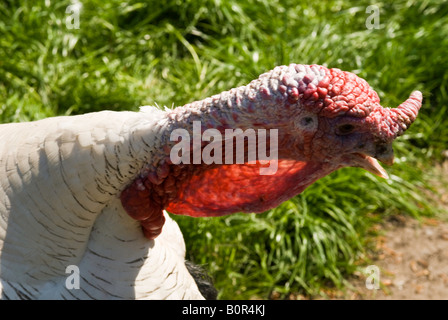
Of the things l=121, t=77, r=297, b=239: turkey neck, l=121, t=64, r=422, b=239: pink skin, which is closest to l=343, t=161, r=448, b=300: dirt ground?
l=121, t=64, r=422, b=239: pink skin

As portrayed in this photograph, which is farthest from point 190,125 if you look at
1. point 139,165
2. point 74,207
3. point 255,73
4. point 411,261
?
point 411,261

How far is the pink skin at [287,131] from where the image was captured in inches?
93.0

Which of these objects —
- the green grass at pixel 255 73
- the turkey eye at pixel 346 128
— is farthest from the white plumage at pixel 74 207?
the green grass at pixel 255 73

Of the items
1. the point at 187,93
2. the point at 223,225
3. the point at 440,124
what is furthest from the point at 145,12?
the point at 440,124

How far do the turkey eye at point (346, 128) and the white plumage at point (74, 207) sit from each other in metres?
0.63

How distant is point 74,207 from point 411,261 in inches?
120

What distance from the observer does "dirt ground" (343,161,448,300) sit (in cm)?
464

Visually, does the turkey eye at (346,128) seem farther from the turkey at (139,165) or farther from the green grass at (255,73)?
the green grass at (255,73)

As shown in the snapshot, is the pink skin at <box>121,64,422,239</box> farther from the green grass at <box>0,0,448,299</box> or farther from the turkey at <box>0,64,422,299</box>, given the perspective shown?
the green grass at <box>0,0,448,299</box>

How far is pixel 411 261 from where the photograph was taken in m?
4.89

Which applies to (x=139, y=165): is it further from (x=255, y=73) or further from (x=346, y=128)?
(x=255, y=73)


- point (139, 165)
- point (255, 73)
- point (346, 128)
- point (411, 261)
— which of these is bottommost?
point (139, 165)

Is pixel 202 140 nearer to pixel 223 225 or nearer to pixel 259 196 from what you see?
pixel 259 196

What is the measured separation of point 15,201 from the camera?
254 centimetres
